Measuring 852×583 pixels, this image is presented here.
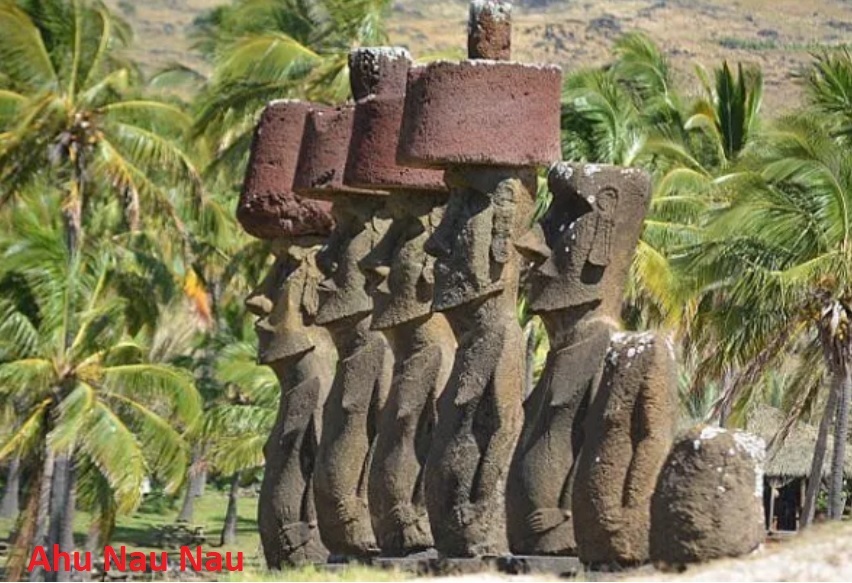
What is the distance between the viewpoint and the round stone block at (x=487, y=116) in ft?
49.0

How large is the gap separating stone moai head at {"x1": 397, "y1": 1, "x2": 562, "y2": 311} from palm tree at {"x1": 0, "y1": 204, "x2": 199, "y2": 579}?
10.3m

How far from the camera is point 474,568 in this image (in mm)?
13930

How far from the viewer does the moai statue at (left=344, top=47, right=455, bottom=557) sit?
15.6 metres

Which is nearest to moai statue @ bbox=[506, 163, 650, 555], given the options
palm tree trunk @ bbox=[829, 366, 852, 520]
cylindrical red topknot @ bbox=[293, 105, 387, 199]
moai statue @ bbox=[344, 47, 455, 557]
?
moai statue @ bbox=[344, 47, 455, 557]

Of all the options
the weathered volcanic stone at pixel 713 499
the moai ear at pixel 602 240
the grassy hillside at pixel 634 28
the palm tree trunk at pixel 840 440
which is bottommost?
the weathered volcanic stone at pixel 713 499

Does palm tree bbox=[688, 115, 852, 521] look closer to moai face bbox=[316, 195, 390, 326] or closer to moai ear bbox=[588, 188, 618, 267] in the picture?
moai face bbox=[316, 195, 390, 326]

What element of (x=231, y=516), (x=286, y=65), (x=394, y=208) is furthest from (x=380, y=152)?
(x=231, y=516)

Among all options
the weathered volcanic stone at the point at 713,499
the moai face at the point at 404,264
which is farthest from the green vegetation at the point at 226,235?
the weathered volcanic stone at the point at 713,499

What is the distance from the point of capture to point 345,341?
17.5m

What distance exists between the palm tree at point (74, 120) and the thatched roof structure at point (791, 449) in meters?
11.3

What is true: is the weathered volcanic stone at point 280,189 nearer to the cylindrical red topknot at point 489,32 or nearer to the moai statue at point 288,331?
the moai statue at point 288,331

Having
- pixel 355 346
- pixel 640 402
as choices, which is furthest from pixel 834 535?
pixel 355 346

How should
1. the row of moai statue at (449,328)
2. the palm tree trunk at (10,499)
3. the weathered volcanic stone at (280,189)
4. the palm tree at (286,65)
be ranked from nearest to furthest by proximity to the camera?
the row of moai statue at (449,328)
the weathered volcanic stone at (280,189)
the palm tree at (286,65)
the palm tree trunk at (10,499)

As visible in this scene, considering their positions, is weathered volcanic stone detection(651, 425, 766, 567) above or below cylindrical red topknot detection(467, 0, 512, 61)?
below
